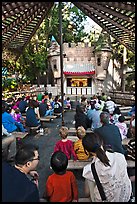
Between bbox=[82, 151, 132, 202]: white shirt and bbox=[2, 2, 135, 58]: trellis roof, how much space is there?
10.4 feet

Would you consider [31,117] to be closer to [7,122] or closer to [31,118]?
[31,118]

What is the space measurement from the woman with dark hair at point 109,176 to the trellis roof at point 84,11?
3126 millimetres

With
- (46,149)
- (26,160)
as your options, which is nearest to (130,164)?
(26,160)

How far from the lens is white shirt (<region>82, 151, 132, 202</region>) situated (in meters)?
2.80

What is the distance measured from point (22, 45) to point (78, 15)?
21859mm

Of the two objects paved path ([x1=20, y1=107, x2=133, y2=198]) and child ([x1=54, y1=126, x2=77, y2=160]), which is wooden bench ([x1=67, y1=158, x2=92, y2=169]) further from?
paved path ([x1=20, y1=107, x2=133, y2=198])

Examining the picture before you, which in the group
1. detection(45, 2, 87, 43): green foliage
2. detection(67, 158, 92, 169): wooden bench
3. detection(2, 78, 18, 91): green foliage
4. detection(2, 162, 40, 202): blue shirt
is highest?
detection(45, 2, 87, 43): green foliage

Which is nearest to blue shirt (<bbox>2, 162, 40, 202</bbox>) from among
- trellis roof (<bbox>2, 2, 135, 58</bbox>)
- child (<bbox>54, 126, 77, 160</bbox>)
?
child (<bbox>54, 126, 77, 160</bbox>)

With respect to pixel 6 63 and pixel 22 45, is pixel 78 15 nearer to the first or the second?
pixel 6 63

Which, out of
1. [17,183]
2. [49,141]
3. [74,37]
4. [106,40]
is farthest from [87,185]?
[74,37]

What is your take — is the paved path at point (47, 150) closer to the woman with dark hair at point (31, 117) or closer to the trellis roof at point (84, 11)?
the woman with dark hair at point (31, 117)

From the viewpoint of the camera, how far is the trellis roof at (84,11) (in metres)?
6.20

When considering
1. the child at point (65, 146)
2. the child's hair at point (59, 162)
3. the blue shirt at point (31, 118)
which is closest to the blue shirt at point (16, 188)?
the child's hair at point (59, 162)

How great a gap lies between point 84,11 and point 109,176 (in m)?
6.74
